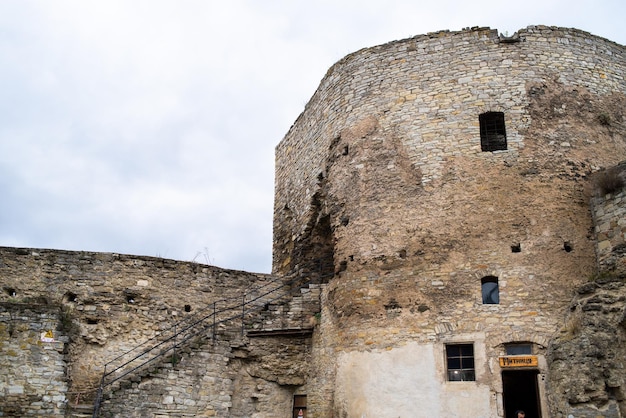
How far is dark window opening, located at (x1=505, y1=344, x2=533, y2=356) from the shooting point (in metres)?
13.0

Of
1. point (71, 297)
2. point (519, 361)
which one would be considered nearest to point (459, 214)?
point (519, 361)

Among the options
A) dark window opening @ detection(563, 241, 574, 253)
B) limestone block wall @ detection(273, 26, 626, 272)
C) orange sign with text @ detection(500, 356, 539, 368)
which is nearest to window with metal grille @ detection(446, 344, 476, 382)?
orange sign with text @ detection(500, 356, 539, 368)

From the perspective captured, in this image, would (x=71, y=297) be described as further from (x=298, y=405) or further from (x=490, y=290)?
(x=490, y=290)

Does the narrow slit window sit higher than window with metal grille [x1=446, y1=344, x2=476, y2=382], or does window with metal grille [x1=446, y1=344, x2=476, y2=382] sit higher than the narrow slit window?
window with metal grille [x1=446, y1=344, x2=476, y2=382]

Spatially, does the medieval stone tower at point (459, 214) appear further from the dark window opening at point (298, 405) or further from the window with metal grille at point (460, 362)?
the dark window opening at point (298, 405)

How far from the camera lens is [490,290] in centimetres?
1363

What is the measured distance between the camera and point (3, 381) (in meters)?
14.2

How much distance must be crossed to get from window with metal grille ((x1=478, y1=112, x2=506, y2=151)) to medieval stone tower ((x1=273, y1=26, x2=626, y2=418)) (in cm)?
3

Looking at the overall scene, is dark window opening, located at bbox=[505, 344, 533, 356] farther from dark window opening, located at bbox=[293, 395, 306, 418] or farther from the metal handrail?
the metal handrail

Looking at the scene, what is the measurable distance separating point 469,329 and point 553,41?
260 inches

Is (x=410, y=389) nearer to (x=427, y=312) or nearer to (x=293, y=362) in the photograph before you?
(x=427, y=312)

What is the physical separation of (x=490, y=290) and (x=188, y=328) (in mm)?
6610

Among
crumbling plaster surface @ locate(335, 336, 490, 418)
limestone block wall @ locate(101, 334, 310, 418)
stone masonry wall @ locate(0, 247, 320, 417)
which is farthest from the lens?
limestone block wall @ locate(101, 334, 310, 418)

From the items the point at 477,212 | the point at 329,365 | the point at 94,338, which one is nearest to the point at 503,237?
the point at 477,212
